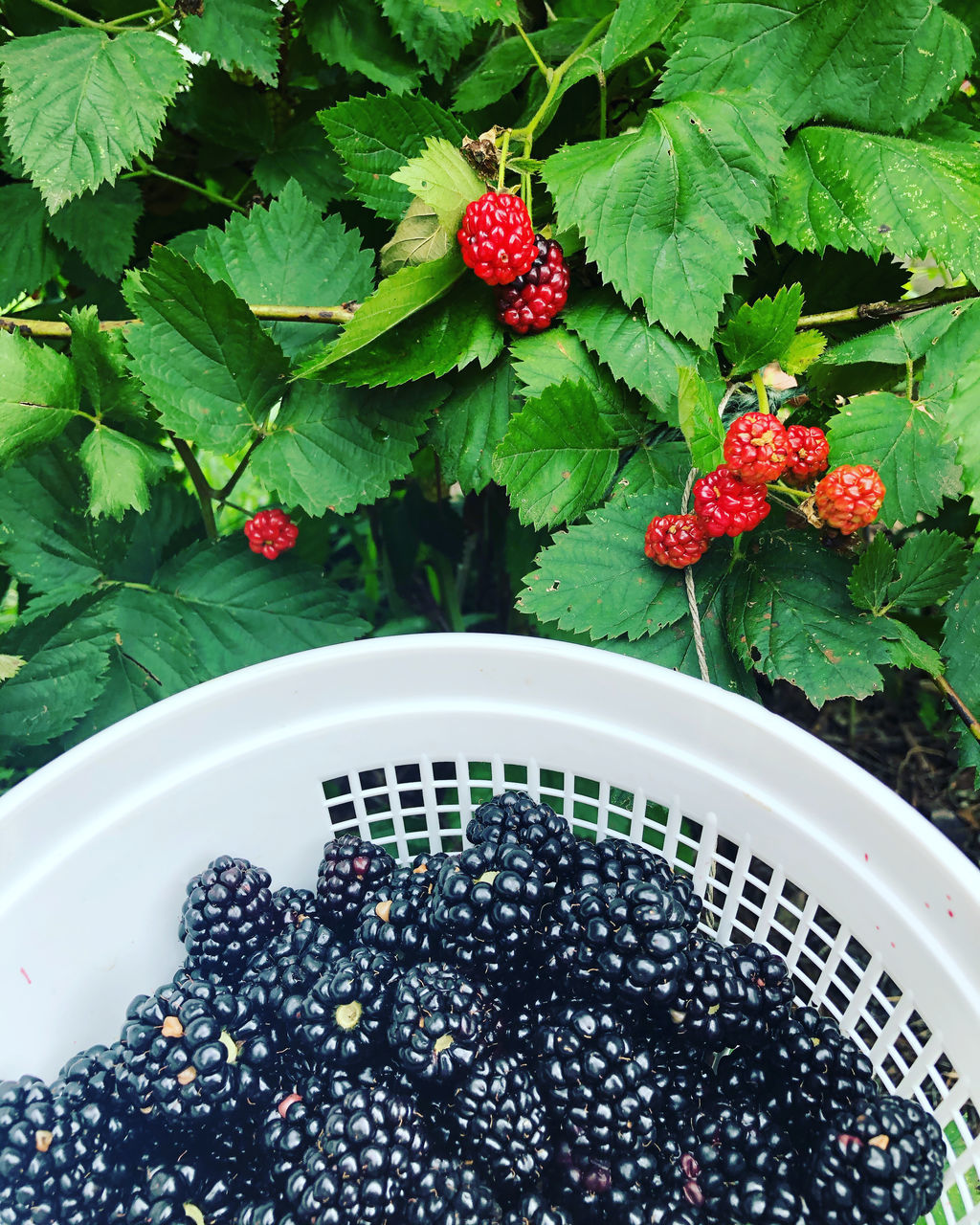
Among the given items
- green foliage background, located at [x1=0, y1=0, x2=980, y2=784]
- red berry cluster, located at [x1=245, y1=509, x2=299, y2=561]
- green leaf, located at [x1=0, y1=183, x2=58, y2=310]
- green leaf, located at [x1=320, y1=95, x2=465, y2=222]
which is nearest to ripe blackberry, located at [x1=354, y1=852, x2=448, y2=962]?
green foliage background, located at [x1=0, y1=0, x2=980, y2=784]

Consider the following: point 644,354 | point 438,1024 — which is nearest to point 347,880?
point 438,1024

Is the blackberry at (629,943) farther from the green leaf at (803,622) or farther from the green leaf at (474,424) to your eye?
the green leaf at (474,424)

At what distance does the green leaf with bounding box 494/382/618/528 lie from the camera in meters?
0.73

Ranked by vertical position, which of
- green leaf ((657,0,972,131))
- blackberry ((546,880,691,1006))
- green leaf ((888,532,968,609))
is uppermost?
green leaf ((657,0,972,131))

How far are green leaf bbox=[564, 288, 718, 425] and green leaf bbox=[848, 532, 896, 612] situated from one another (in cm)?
21

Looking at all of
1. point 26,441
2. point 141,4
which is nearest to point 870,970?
point 26,441

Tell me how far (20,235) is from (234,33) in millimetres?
328

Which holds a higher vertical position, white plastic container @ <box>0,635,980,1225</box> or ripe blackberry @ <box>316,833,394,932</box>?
white plastic container @ <box>0,635,980,1225</box>

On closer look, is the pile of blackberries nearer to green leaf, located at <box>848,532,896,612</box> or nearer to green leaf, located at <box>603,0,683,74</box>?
green leaf, located at <box>848,532,896,612</box>

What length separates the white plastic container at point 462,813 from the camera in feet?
1.91

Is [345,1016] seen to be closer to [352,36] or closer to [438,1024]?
[438,1024]

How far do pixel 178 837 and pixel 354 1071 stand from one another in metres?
0.25

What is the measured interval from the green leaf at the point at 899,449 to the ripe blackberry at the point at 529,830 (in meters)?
0.39

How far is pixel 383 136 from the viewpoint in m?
0.79
